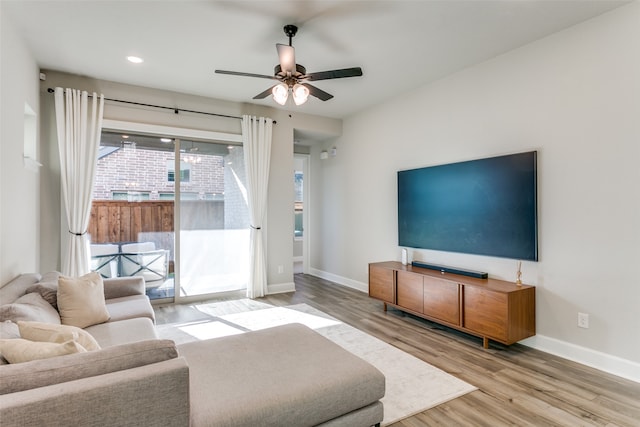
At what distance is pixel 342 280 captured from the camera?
19.1 feet

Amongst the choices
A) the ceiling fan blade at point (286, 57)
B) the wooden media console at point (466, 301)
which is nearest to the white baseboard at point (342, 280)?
the wooden media console at point (466, 301)

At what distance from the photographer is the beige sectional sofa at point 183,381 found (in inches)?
43.8

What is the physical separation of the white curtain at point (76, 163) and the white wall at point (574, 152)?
4340mm

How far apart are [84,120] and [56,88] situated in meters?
0.43

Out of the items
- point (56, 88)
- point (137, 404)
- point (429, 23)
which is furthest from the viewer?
point (56, 88)

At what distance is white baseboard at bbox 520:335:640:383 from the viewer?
2518 millimetres

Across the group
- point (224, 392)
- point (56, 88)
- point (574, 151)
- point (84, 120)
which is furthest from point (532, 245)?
point (56, 88)

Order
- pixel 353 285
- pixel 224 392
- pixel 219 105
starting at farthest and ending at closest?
pixel 353 285
pixel 219 105
pixel 224 392

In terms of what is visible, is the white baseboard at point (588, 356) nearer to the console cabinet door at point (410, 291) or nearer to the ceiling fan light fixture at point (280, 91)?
the console cabinet door at point (410, 291)

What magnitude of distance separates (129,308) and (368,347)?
2193 millimetres

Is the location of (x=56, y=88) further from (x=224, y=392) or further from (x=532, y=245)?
(x=532, y=245)

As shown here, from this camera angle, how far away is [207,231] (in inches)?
191

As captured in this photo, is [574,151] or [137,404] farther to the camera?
[574,151]

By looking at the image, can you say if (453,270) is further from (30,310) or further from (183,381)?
(30,310)
